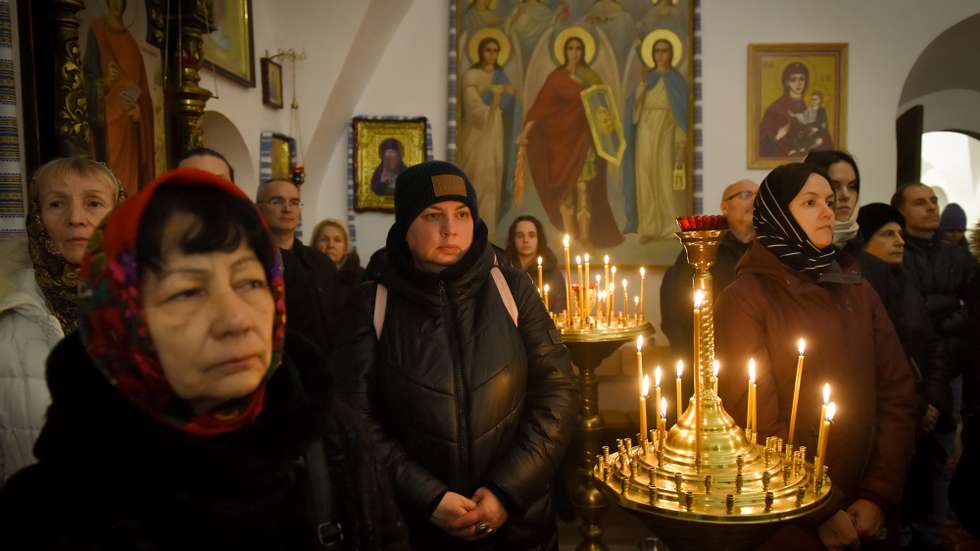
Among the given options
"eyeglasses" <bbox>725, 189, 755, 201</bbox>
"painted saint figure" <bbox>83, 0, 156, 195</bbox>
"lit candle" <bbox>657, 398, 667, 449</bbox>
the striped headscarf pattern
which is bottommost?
"lit candle" <bbox>657, 398, 667, 449</bbox>

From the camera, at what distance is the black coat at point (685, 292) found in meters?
3.33

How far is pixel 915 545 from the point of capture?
3.53 meters

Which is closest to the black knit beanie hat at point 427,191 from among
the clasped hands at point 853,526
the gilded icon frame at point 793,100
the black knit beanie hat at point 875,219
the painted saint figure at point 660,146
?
the clasped hands at point 853,526

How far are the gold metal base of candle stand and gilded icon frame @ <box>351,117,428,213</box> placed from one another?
12.4 ft

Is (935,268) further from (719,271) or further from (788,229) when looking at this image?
(788,229)

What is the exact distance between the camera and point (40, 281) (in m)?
1.69

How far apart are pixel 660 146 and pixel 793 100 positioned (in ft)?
4.63

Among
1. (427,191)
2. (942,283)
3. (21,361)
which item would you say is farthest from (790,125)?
(21,361)

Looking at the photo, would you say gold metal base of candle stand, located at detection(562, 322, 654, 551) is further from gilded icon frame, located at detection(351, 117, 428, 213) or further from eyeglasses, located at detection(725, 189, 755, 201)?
gilded icon frame, located at detection(351, 117, 428, 213)

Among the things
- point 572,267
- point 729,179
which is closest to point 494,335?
point 572,267

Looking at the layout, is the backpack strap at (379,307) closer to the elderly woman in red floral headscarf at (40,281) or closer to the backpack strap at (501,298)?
the backpack strap at (501,298)

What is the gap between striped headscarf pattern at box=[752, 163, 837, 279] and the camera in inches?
81.1

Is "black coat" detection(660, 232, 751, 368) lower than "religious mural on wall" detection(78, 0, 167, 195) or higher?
lower

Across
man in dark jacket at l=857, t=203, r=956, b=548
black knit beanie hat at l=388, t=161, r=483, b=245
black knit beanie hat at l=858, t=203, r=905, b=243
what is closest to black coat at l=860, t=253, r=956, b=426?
man in dark jacket at l=857, t=203, r=956, b=548
